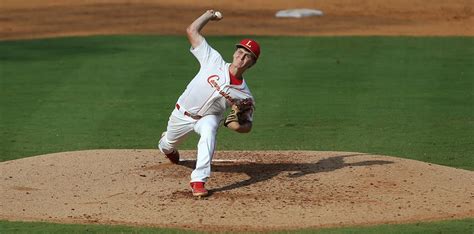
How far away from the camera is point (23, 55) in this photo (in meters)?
21.6

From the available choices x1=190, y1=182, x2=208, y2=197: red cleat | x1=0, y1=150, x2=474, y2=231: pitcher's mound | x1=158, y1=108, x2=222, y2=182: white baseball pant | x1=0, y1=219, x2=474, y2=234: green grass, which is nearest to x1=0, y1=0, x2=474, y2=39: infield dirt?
x1=0, y1=150, x2=474, y2=231: pitcher's mound

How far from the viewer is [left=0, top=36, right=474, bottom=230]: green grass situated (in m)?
13.6

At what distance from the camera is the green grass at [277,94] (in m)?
13.6

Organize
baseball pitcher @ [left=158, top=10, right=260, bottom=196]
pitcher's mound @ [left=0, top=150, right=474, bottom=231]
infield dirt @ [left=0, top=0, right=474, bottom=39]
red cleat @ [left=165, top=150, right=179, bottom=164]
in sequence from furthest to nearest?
infield dirt @ [left=0, top=0, right=474, bottom=39] < red cleat @ [left=165, top=150, right=179, bottom=164] < baseball pitcher @ [left=158, top=10, right=260, bottom=196] < pitcher's mound @ [left=0, top=150, right=474, bottom=231]

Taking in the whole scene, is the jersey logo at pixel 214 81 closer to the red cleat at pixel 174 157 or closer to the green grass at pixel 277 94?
the red cleat at pixel 174 157

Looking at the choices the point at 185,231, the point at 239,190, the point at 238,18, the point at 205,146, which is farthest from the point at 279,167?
the point at 238,18

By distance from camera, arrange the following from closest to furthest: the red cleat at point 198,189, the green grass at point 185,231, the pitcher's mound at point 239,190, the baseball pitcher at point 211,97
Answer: the green grass at point 185,231, the pitcher's mound at point 239,190, the red cleat at point 198,189, the baseball pitcher at point 211,97

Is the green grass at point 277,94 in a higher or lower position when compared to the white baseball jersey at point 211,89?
lower

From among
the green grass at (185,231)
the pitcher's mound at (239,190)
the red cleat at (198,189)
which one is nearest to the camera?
the green grass at (185,231)

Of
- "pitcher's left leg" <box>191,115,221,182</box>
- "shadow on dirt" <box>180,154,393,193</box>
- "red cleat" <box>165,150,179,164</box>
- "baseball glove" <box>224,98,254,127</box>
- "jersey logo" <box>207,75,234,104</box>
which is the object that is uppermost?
"jersey logo" <box>207,75,234,104</box>

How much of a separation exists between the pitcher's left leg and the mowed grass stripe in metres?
3.17

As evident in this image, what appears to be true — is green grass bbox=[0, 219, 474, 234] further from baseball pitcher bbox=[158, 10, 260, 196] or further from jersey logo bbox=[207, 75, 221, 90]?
jersey logo bbox=[207, 75, 221, 90]

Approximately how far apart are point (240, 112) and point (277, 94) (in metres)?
7.15

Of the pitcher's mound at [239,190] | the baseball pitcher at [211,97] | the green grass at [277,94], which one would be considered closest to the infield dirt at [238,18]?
the green grass at [277,94]
